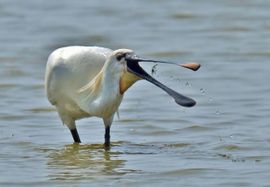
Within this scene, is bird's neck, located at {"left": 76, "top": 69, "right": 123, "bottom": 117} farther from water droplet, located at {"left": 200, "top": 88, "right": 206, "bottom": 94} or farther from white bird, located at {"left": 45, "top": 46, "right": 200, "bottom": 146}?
water droplet, located at {"left": 200, "top": 88, "right": 206, "bottom": 94}

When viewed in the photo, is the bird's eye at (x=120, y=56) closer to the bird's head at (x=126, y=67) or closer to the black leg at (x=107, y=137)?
the bird's head at (x=126, y=67)

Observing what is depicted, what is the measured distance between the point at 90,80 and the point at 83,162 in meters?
0.71

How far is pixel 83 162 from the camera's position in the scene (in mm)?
8938

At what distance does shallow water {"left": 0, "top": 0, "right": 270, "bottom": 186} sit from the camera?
8.46 meters

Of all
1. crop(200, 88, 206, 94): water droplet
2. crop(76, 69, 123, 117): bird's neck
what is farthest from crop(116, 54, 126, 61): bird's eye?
crop(200, 88, 206, 94): water droplet

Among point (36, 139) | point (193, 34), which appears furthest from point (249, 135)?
point (193, 34)

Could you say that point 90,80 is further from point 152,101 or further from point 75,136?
point 152,101

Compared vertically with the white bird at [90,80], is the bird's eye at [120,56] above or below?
above

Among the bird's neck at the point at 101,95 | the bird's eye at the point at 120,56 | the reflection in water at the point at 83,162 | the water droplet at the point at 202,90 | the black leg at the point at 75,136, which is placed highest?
the bird's eye at the point at 120,56

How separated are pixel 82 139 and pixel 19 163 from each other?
4.17 feet

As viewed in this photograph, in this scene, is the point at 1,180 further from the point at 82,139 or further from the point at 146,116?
the point at 146,116

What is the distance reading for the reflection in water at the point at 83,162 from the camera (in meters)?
8.38

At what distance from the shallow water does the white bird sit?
14.8 inches

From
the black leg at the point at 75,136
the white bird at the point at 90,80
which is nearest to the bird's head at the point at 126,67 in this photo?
the white bird at the point at 90,80
